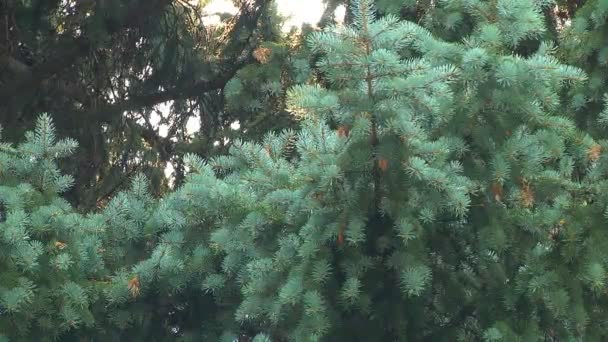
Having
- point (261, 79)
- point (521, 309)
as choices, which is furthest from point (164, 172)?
point (521, 309)

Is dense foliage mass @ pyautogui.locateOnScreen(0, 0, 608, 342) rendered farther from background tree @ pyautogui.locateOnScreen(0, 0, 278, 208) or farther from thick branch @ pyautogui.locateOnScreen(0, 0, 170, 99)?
thick branch @ pyautogui.locateOnScreen(0, 0, 170, 99)

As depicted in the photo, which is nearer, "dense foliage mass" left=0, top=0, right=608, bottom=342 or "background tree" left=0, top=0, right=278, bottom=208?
"dense foliage mass" left=0, top=0, right=608, bottom=342

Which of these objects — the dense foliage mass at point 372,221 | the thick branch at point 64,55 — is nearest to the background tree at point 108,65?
the thick branch at point 64,55

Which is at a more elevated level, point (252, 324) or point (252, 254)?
point (252, 254)

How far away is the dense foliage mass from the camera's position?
3865 mm

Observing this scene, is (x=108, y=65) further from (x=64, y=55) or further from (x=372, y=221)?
(x=372, y=221)

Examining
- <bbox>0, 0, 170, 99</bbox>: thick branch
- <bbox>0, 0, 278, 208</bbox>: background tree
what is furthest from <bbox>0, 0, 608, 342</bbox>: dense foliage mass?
<bbox>0, 0, 170, 99</bbox>: thick branch

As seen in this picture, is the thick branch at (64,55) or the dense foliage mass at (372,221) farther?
the thick branch at (64,55)

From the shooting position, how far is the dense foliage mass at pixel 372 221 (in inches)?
152

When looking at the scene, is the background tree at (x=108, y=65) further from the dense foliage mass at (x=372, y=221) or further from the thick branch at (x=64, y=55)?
the dense foliage mass at (x=372, y=221)

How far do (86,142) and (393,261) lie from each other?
4.69 m

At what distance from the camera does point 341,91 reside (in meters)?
3.86

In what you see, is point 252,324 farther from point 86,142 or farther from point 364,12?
point 86,142

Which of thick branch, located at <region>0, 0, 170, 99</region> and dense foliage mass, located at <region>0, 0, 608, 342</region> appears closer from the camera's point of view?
dense foliage mass, located at <region>0, 0, 608, 342</region>
